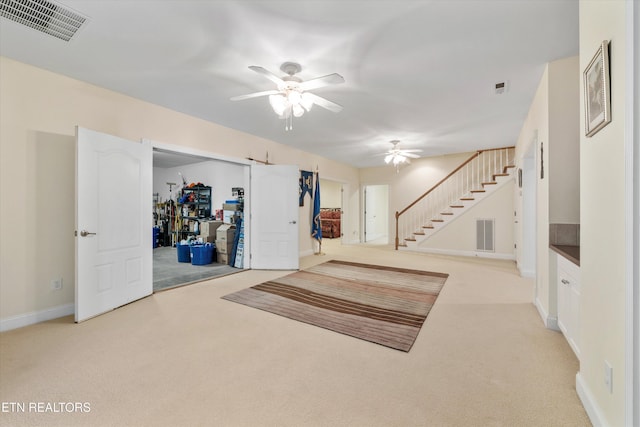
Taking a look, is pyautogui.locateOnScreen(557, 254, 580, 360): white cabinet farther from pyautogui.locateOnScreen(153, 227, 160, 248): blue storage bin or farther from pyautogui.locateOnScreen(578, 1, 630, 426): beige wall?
pyautogui.locateOnScreen(153, 227, 160, 248): blue storage bin

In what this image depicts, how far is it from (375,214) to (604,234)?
378 inches

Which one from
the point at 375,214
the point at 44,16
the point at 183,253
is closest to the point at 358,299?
the point at 44,16

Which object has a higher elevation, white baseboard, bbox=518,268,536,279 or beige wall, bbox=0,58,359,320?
beige wall, bbox=0,58,359,320

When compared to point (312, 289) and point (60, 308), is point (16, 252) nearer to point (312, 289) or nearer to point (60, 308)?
point (60, 308)

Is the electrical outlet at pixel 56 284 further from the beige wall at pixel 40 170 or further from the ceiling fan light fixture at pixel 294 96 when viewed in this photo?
the ceiling fan light fixture at pixel 294 96

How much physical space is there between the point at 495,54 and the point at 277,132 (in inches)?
143

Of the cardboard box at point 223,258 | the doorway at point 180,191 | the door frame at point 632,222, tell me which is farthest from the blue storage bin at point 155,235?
the door frame at point 632,222

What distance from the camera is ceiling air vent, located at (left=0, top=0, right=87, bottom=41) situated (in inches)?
78.7

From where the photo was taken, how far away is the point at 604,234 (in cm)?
141

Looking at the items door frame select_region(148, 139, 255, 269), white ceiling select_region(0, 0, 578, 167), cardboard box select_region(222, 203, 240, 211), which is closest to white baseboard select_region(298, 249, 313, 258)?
door frame select_region(148, 139, 255, 269)

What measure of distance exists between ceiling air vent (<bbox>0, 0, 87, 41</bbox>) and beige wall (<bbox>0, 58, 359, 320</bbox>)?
3.12 ft

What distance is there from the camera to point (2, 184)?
8.87ft

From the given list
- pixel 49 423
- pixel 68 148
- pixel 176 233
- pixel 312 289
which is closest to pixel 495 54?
pixel 312 289

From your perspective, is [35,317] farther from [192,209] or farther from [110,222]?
[192,209]
